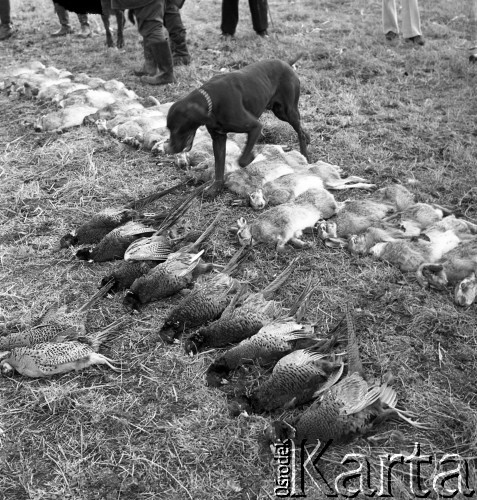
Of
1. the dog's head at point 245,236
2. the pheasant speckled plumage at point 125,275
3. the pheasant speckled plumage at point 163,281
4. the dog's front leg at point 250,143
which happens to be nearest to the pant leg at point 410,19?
the dog's front leg at point 250,143

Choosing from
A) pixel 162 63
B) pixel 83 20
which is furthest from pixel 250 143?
pixel 83 20

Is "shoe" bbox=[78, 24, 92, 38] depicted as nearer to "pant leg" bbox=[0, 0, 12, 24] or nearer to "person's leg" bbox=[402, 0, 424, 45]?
"pant leg" bbox=[0, 0, 12, 24]

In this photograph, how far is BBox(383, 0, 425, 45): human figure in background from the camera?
8.47 metres

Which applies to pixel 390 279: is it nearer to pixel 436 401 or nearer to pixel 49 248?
pixel 436 401

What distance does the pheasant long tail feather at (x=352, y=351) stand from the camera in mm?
2844

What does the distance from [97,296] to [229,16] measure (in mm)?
7351

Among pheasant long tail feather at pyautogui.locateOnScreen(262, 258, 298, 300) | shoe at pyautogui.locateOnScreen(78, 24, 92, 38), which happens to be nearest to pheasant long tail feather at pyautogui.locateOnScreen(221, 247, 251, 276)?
pheasant long tail feather at pyautogui.locateOnScreen(262, 258, 298, 300)

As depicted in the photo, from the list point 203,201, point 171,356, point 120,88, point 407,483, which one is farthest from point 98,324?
point 120,88

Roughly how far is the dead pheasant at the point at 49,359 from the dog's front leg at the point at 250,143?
224 cm

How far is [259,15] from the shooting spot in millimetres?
9250

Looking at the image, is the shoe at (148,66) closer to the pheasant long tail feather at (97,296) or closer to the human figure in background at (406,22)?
the human figure in background at (406,22)

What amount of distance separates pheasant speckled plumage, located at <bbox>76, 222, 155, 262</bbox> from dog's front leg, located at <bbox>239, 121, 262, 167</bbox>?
1.24 metres

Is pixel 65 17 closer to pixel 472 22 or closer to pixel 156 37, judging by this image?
pixel 156 37

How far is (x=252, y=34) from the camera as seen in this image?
9680 mm
